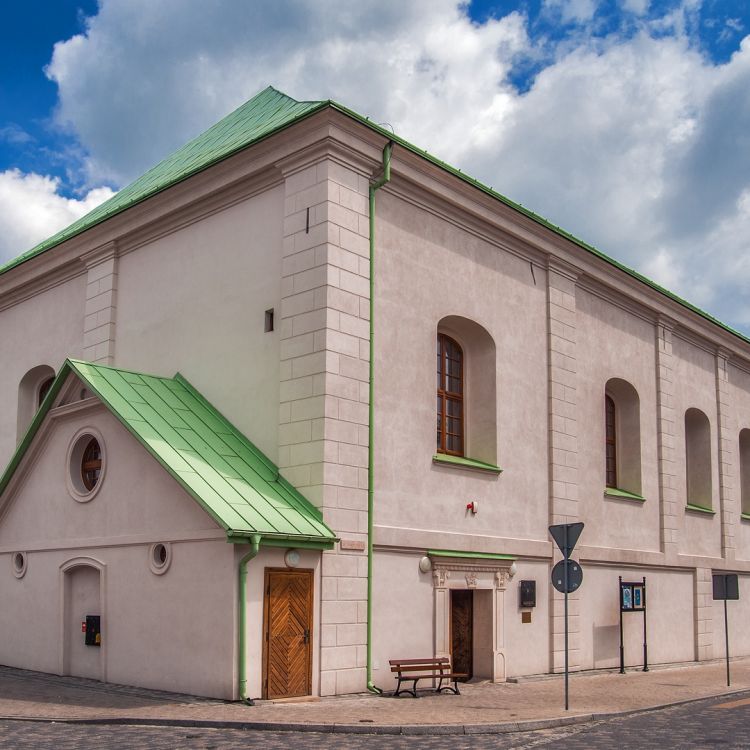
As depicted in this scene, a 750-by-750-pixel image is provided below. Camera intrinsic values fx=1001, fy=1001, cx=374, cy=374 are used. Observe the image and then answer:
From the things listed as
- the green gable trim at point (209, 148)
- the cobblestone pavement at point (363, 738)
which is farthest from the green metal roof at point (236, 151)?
the cobblestone pavement at point (363, 738)

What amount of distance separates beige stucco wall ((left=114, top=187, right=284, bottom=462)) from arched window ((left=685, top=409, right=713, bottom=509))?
49.5ft

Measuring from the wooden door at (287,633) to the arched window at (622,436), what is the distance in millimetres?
11273

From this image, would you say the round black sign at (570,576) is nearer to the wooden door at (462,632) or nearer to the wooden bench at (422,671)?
the wooden bench at (422,671)

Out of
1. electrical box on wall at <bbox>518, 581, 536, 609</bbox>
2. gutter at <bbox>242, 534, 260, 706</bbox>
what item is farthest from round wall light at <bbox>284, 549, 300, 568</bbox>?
electrical box on wall at <bbox>518, 581, 536, 609</bbox>

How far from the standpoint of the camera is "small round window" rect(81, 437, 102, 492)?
1799cm

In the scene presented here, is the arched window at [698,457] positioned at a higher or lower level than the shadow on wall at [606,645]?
higher

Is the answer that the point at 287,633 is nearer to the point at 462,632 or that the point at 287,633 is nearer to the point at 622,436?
the point at 462,632

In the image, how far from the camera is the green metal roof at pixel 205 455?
1502 cm

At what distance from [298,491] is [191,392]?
12.1 feet

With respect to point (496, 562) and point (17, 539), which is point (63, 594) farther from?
point (496, 562)

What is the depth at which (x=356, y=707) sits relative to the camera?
1454cm

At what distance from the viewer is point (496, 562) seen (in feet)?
62.9

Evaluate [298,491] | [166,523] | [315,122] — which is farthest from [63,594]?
[315,122]

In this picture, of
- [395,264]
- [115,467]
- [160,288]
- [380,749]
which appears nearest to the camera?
[380,749]
